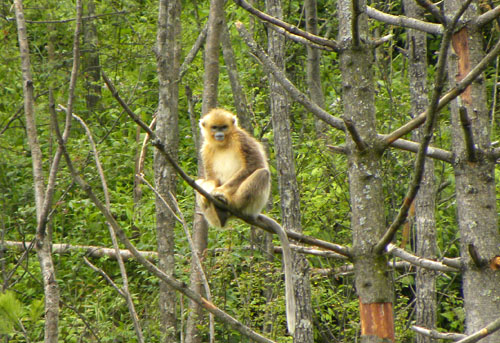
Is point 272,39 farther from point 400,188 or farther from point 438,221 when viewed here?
point 438,221

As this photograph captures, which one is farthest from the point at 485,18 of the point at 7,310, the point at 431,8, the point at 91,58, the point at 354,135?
the point at 91,58

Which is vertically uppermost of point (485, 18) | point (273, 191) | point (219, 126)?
point (273, 191)

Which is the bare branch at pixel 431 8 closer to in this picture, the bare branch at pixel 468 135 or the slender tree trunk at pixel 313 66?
the bare branch at pixel 468 135

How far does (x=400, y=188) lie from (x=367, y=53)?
6097 millimetres

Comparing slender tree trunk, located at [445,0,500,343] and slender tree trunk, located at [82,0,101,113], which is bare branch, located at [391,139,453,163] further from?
slender tree trunk, located at [82,0,101,113]

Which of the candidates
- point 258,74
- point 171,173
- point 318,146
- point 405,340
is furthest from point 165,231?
point 258,74

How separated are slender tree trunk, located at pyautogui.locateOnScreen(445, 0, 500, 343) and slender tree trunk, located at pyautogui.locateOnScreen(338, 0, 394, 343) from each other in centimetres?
66

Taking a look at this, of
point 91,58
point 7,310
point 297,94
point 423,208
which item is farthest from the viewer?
point 91,58

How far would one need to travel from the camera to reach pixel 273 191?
9.54m

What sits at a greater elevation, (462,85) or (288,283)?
(462,85)

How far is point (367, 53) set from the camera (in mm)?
2773

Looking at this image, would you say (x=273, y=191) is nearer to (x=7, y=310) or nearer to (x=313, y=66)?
(x=313, y=66)

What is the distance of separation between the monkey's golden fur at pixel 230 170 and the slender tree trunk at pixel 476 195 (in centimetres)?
178

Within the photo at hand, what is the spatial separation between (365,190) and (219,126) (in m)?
2.50
